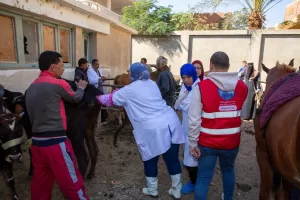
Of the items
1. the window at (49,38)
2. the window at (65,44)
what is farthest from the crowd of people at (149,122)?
the window at (65,44)

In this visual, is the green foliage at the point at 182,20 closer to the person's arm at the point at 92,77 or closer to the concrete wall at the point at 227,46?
the concrete wall at the point at 227,46

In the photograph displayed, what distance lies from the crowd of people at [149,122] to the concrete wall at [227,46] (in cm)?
1142

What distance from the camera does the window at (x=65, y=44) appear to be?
531 cm

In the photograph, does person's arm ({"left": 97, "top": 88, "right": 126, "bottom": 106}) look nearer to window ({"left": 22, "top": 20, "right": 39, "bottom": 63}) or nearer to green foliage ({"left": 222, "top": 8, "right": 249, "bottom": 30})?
window ({"left": 22, "top": 20, "right": 39, "bottom": 63})

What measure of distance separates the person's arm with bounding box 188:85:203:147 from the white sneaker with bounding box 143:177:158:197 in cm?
95

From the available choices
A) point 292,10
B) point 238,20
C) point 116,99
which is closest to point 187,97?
point 116,99

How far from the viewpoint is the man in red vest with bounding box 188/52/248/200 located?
2.22m

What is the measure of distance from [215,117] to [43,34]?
13.3 feet

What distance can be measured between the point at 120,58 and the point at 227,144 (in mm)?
6782

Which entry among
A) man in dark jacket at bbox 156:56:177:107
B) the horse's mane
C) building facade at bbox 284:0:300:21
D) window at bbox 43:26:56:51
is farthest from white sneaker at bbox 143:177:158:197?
building facade at bbox 284:0:300:21

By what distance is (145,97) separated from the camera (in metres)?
2.63

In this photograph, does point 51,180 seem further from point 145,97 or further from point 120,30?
point 120,30

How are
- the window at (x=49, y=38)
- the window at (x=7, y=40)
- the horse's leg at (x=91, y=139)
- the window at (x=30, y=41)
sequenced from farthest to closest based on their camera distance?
the window at (x=49, y=38), the window at (x=30, y=41), the window at (x=7, y=40), the horse's leg at (x=91, y=139)

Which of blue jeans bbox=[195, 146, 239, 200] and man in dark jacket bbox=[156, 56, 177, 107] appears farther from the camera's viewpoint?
man in dark jacket bbox=[156, 56, 177, 107]
